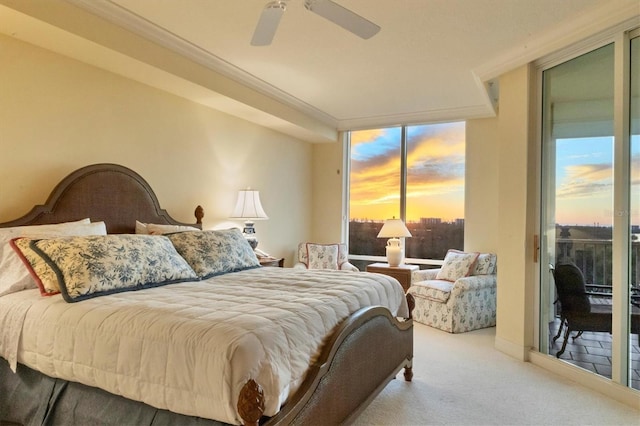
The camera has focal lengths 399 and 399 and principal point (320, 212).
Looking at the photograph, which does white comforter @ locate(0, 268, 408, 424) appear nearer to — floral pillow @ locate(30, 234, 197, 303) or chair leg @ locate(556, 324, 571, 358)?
floral pillow @ locate(30, 234, 197, 303)

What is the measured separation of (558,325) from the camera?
3270 millimetres

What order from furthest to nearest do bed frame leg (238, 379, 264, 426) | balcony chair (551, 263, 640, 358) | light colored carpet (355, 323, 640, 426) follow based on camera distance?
balcony chair (551, 263, 640, 358)
light colored carpet (355, 323, 640, 426)
bed frame leg (238, 379, 264, 426)

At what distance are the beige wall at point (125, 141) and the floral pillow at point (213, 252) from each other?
0.88 metres

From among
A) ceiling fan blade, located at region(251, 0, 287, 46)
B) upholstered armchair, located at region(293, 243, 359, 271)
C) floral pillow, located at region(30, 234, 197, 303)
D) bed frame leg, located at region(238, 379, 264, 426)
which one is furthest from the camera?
upholstered armchair, located at region(293, 243, 359, 271)

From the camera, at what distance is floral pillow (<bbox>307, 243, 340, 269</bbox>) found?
5.53m

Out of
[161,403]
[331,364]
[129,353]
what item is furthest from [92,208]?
→ [331,364]

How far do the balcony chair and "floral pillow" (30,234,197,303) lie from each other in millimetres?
2961

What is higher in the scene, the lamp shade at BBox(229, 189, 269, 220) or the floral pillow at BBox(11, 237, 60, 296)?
the lamp shade at BBox(229, 189, 269, 220)

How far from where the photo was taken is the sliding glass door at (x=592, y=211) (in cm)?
273

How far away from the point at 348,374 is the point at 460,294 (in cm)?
262

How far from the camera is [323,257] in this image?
18.3ft

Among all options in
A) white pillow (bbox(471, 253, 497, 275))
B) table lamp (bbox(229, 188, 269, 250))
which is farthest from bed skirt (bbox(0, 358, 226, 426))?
white pillow (bbox(471, 253, 497, 275))

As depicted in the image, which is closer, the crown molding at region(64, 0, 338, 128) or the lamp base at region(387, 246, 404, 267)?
the crown molding at region(64, 0, 338, 128)

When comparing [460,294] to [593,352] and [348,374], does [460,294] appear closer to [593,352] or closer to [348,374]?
[593,352]
